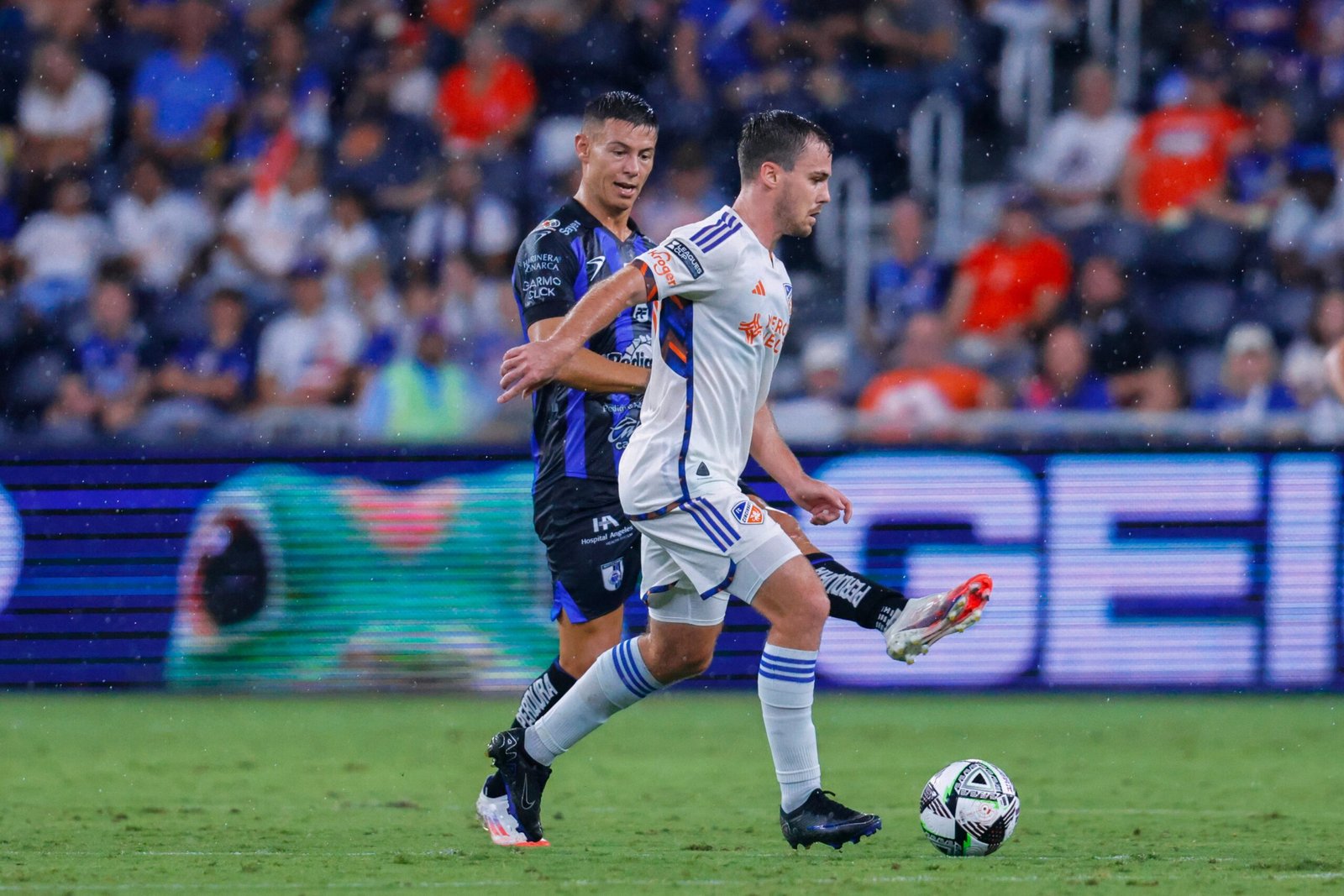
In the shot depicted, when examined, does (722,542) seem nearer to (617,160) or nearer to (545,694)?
(545,694)

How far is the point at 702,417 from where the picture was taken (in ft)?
17.5

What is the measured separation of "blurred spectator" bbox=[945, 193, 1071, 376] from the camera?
1212cm

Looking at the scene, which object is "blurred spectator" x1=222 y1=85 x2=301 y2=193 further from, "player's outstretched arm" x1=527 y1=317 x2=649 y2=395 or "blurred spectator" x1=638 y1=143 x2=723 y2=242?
"player's outstretched arm" x1=527 y1=317 x2=649 y2=395

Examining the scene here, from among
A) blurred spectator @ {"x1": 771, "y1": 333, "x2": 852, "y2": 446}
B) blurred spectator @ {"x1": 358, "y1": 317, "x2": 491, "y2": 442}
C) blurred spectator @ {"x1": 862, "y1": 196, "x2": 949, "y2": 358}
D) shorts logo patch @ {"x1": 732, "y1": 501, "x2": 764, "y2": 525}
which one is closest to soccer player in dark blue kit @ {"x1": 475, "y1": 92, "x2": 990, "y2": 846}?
shorts logo patch @ {"x1": 732, "y1": 501, "x2": 764, "y2": 525}

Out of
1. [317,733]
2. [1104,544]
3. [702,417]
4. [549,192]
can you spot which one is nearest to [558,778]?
[317,733]

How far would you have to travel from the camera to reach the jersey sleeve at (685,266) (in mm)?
5125

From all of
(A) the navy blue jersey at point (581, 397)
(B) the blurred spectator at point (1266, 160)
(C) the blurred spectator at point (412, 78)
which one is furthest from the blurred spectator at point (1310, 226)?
(A) the navy blue jersey at point (581, 397)

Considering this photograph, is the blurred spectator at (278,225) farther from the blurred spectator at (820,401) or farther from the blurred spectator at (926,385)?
the blurred spectator at (926,385)

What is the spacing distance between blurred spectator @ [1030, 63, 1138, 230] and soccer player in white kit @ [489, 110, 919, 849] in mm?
8010

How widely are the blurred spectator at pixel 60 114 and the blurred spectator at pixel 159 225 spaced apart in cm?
64

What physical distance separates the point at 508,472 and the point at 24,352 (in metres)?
4.72

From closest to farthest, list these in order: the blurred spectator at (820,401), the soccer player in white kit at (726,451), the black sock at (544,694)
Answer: the soccer player in white kit at (726,451) < the black sock at (544,694) < the blurred spectator at (820,401)

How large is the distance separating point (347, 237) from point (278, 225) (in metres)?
0.62

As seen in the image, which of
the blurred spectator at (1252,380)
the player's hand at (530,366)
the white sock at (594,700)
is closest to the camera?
the player's hand at (530,366)
